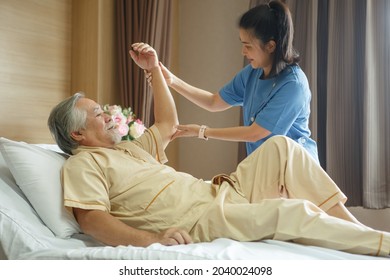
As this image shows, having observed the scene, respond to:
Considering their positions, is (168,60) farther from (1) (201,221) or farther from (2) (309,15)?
(1) (201,221)

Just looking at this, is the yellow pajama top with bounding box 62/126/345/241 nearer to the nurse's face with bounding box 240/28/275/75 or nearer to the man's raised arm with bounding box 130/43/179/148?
the man's raised arm with bounding box 130/43/179/148

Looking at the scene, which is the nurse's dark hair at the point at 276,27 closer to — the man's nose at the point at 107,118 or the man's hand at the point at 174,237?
the man's nose at the point at 107,118

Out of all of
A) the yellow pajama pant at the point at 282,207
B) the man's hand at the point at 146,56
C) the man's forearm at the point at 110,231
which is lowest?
the man's forearm at the point at 110,231

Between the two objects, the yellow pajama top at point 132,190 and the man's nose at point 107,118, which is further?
the man's nose at point 107,118

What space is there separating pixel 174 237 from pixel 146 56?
112cm

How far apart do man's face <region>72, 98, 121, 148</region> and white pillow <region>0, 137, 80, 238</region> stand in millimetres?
192

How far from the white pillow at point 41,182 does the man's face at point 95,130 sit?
19cm

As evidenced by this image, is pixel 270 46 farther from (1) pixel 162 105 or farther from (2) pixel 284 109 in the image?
(1) pixel 162 105

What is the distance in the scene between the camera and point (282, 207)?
62.1 inches

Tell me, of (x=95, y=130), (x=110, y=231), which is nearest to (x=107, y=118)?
(x=95, y=130)

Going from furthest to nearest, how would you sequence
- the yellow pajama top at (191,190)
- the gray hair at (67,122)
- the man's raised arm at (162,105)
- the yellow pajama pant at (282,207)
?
1. the man's raised arm at (162,105)
2. the gray hair at (67,122)
3. the yellow pajama top at (191,190)
4. the yellow pajama pant at (282,207)

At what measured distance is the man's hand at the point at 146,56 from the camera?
2355mm

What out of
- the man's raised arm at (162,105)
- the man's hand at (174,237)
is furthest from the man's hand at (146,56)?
the man's hand at (174,237)

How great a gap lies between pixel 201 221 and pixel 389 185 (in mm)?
2106
